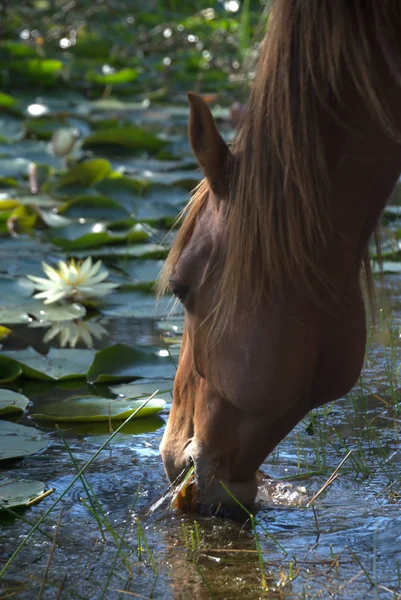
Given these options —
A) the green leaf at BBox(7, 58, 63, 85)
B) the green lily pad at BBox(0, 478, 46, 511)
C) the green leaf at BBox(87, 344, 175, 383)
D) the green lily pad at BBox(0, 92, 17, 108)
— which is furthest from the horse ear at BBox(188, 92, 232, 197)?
the green leaf at BBox(7, 58, 63, 85)

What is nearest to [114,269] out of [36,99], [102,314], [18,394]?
[102,314]

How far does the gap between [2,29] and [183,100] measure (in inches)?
57.6

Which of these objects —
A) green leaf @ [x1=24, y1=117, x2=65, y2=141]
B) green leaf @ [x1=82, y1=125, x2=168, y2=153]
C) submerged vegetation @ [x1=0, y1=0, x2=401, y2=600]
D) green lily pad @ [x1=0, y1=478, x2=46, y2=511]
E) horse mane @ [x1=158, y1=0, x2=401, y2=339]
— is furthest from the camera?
green leaf @ [x1=24, y1=117, x2=65, y2=141]

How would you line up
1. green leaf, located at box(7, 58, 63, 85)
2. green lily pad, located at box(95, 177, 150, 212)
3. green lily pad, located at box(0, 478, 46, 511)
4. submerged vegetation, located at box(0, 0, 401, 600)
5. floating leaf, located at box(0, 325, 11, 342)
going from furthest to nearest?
green leaf, located at box(7, 58, 63, 85) → green lily pad, located at box(95, 177, 150, 212) → floating leaf, located at box(0, 325, 11, 342) → green lily pad, located at box(0, 478, 46, 511) → submerged vegetation, located at box(0, 0, 401, 600)

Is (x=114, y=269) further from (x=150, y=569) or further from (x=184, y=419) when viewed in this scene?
(x=150, y=569)

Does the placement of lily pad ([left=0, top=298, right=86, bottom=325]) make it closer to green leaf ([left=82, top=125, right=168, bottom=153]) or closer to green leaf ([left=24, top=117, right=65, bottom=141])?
green leaf ([left=82, top=125, right=168, bottom=153])

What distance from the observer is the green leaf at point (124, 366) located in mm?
2926

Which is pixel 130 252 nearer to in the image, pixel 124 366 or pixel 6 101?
pixel 124 366

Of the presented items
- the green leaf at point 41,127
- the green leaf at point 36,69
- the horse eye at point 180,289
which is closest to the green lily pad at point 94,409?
the horse eye at point 180,289

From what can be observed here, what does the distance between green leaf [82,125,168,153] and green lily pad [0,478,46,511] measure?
311cm

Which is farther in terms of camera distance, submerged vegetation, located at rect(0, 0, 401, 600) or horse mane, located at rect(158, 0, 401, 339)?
submerged vegetation, located at rect(0, 0, 401, 600)

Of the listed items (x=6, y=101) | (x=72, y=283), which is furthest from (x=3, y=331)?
(x=6, y=101)

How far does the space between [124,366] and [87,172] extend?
1.76m

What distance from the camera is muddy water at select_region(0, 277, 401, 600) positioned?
5.91 ft
